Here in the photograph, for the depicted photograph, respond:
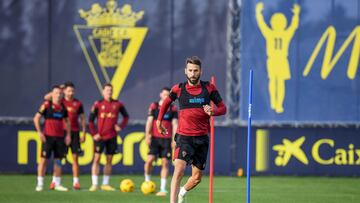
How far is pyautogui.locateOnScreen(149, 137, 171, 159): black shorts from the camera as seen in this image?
1802 cm

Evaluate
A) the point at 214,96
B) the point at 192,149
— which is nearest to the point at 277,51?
the point at 214,96

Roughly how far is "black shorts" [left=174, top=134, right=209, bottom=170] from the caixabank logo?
944 cm

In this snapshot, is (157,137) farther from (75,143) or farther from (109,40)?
(109,40)

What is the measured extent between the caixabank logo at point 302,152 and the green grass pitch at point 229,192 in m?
0.55

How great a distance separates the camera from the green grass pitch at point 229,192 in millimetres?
15938

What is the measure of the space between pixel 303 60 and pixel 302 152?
2366 mm

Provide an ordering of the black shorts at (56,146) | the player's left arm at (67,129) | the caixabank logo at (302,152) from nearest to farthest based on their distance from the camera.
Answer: the black shorts at (56,146)
the player's left arm at (67,129)
the caixabank logo at (302,152)

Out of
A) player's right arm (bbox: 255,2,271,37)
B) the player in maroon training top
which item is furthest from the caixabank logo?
the player in maroon training top

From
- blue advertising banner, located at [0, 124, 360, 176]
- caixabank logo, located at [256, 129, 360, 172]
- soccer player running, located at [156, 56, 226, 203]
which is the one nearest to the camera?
soccer player running, located at [156, 56, 226, 203]

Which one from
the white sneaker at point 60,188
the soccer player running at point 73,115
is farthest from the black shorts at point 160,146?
the white sneaker at point 60,188

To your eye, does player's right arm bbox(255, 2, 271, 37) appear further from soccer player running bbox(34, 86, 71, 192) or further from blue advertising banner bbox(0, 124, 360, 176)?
soccer player running bbox(34, 86, 71, 192)

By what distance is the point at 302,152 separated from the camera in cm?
2219

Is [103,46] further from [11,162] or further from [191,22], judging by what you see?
[11,162]

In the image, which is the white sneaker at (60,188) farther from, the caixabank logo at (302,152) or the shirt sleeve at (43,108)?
the caixabank logo at (302,152)
